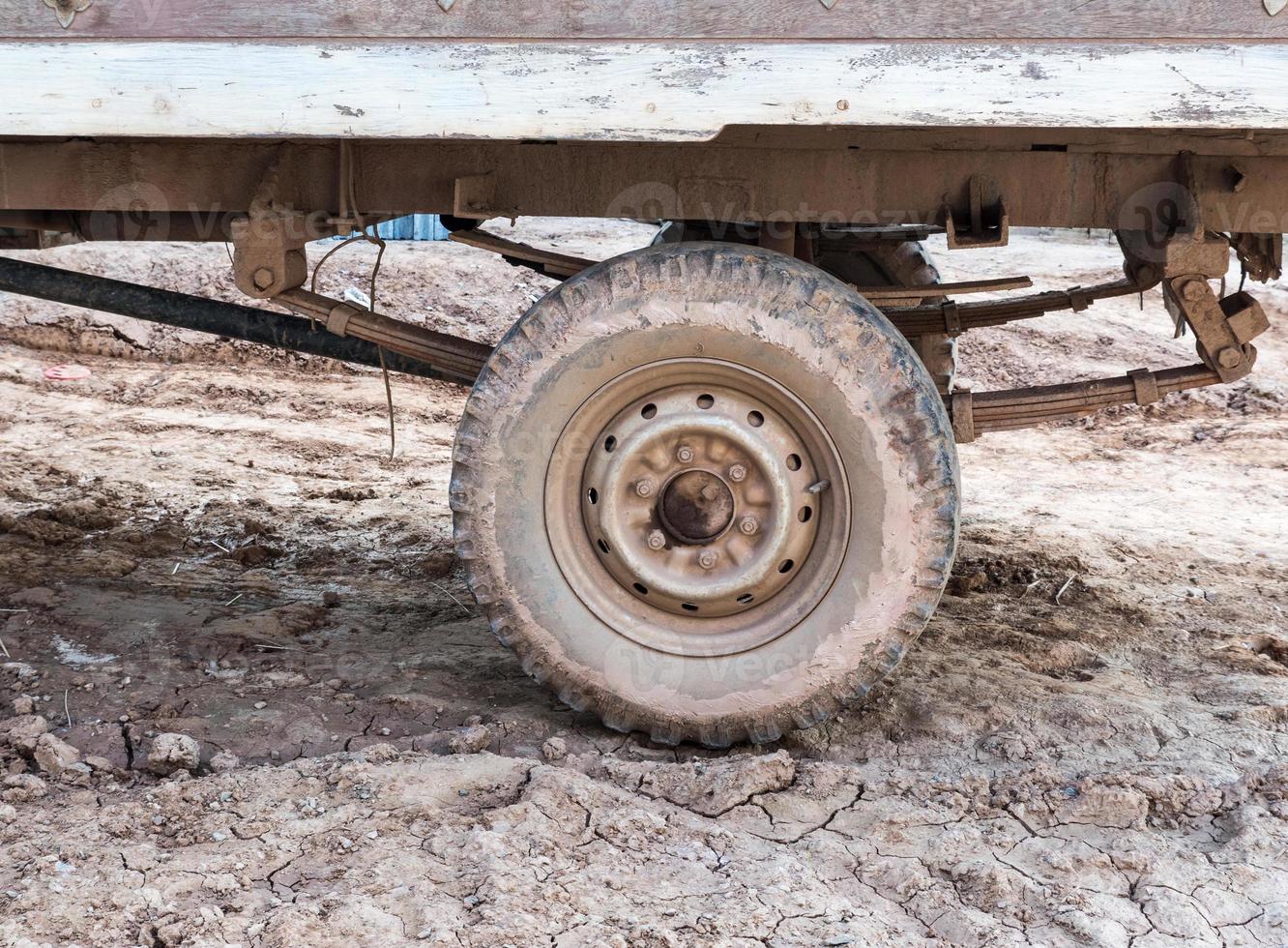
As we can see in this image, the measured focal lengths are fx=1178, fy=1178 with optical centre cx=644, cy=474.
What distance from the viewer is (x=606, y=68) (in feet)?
8.05

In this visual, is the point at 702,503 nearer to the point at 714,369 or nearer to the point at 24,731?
the point at 714,369

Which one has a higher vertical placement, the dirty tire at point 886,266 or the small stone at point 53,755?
the dirty tire at point 886,266

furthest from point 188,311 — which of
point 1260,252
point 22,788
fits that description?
point 1260,252

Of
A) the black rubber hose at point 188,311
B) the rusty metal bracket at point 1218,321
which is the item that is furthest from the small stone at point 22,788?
the rusty metal bracket at point 1218,321

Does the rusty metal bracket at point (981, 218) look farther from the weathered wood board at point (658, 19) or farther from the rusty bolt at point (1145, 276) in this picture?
the rusty bolt at point (1145, 276)

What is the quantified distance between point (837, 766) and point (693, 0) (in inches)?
69.4

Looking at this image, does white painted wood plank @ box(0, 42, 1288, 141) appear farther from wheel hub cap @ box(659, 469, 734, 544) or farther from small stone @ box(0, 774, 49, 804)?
small stone @ box(0, 774, 49, 804)

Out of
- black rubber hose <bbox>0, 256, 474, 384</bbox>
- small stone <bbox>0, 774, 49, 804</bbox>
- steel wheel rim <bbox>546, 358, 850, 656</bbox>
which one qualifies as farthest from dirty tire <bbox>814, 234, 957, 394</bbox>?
small stone <bbox>0, 774, 49, 804</bbox>

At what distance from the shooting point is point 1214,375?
10.6 ft

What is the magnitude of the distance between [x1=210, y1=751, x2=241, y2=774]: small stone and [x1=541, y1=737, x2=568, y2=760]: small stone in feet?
2.36

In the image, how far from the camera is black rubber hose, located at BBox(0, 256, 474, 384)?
3988mm

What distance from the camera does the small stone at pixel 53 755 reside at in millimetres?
2686

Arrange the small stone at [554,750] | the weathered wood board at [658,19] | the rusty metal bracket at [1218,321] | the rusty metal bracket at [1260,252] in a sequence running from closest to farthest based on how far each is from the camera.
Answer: the weathered wood board at [658,19] → the small stone at [554,750] → the rusty metal bracket at [1218,321] → the rusty metal bracket at [1260,252]

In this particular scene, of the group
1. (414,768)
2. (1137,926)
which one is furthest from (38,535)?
(1137,926)
